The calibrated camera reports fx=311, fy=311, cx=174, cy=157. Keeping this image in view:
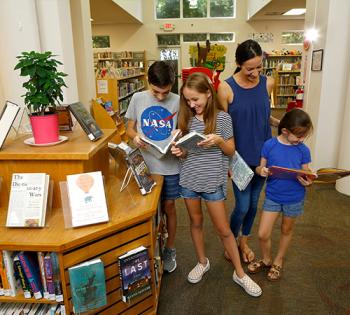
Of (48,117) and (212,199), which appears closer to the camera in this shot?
(48,117)

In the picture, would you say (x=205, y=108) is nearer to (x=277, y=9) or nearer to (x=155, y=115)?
(x=155, y=115)

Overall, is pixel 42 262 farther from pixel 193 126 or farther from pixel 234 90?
pixel 234 90

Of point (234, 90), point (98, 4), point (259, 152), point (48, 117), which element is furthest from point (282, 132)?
point (98, 4)

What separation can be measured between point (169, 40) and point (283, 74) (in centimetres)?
436

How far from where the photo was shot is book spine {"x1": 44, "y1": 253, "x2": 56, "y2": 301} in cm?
144

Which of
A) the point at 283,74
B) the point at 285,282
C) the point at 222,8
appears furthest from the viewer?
the point at 222,8

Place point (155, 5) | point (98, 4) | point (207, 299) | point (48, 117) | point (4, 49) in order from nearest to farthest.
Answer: point (48, 117)
point (207, 299)
point (4, 49)
point (98, 4)
point (155, 5)

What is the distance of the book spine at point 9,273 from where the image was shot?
1.46 m

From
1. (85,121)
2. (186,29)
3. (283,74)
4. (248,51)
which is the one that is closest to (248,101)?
(248,51)

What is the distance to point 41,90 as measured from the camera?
5.34ft

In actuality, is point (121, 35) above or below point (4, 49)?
above

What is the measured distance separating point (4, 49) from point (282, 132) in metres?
2.58

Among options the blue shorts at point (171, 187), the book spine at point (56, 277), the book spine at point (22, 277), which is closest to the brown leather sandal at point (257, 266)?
the blue shorts at point (171, 187)

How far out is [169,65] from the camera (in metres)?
1.82
